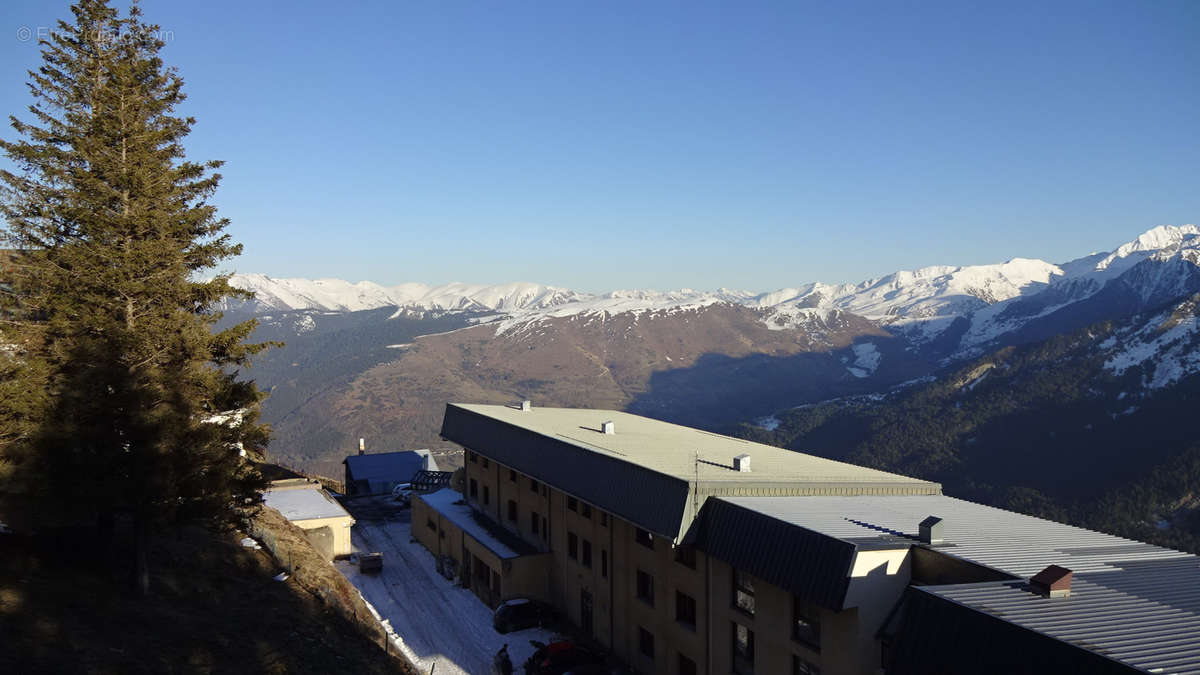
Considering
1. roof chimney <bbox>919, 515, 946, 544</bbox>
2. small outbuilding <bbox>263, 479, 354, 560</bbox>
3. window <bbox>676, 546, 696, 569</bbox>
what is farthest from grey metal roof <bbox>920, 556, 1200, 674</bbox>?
small outbuilding <bbox>263, 479, 354, 560</bbox>

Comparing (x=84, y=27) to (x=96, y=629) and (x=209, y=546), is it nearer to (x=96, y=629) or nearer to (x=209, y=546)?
(x=96, y=629)

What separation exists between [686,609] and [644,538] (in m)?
3.51

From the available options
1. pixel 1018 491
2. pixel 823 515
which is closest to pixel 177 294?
pixel 823 515

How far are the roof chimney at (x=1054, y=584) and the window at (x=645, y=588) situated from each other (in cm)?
1580

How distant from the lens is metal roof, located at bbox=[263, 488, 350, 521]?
4141 cm

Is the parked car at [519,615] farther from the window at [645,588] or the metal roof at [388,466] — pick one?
the metal roof at [388,466]

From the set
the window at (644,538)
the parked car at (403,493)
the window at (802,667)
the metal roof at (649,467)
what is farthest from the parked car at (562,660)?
the parked car at (403,493)

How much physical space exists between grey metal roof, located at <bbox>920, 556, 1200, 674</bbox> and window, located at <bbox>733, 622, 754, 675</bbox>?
9.25 m

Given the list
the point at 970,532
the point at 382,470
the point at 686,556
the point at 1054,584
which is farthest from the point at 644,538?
the point at 382,470

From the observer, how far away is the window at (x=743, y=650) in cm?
2370

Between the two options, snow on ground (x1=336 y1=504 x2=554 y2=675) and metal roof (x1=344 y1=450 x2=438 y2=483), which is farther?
metal roof (x1=344 y1=450 x2=438 y2=483)

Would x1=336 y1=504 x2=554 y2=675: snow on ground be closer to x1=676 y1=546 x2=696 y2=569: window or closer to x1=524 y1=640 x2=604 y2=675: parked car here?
x1=524 y1=640 x2=604 y2=675: parked car

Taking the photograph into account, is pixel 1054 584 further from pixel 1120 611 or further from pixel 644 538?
pixel 644 538

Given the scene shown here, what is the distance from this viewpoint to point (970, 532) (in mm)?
22109
